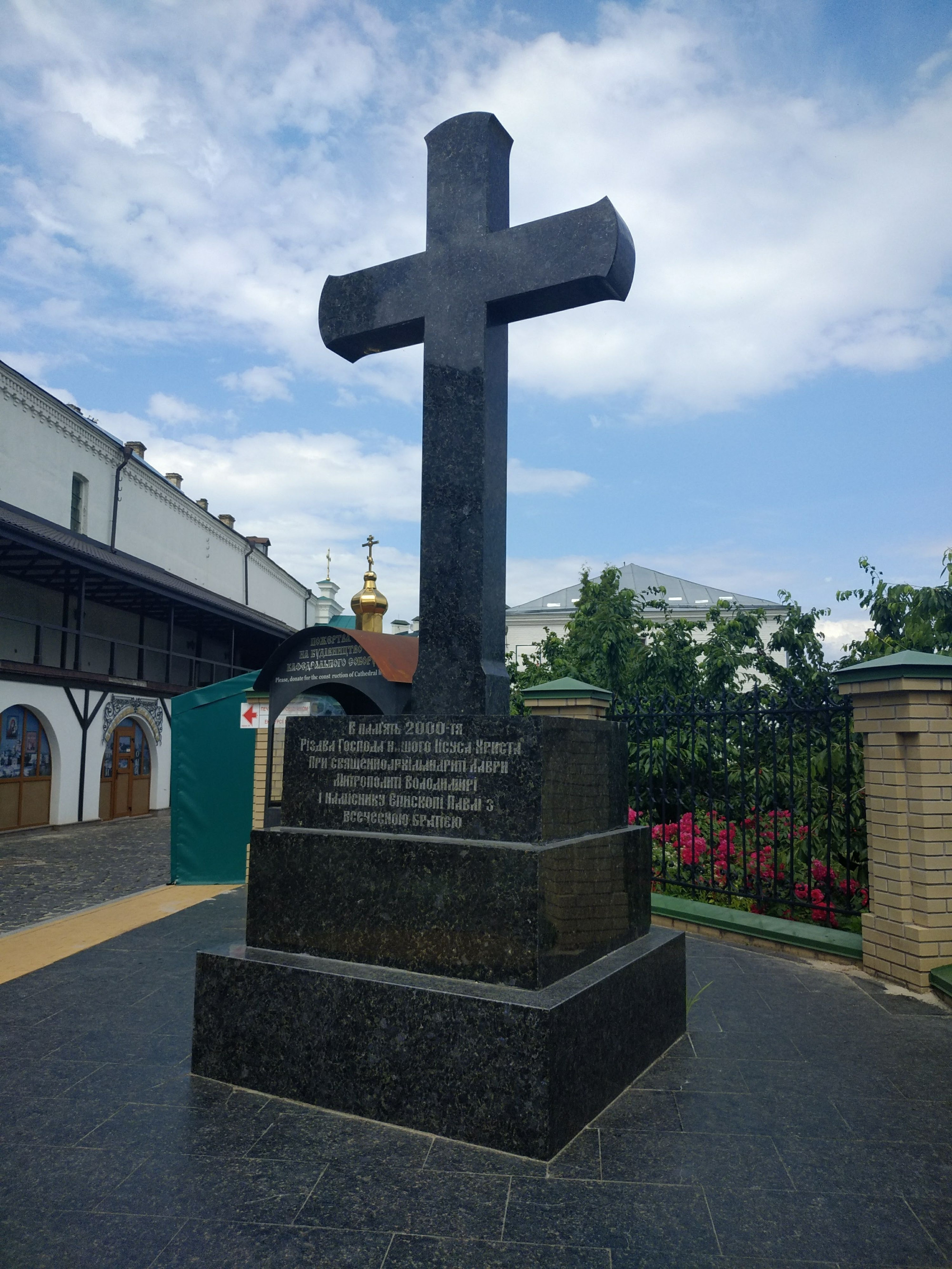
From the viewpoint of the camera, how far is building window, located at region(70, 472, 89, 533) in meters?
21.4

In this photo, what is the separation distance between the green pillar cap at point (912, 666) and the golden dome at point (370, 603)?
724 centimetres

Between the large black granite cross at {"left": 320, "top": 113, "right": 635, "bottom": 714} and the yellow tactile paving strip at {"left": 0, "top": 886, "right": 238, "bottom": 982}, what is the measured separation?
12.0 feet

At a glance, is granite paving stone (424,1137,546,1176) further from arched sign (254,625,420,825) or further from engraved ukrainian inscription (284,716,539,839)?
arched sign (254,625,420,825)

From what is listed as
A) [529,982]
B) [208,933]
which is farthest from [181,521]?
[529,982]

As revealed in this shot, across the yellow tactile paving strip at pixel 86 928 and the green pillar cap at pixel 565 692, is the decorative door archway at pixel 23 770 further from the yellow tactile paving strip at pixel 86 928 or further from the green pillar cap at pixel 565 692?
the green pillar cap at pixel 565 692

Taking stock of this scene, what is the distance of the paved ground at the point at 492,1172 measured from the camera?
2.24 metres

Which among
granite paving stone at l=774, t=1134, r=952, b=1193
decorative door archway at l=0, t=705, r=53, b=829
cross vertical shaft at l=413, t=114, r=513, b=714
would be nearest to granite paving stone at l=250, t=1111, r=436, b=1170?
granite paving stone at l=774, t=1134, r=952, b=1193

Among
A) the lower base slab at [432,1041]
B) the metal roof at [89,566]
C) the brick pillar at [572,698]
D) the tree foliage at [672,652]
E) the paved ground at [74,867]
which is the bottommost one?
the paved ground at [74,867]

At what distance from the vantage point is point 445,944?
123 inches

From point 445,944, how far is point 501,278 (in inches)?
110

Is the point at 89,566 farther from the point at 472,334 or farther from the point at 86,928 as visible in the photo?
the point at 472,334

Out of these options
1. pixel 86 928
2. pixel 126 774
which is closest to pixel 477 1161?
pixel 86 928

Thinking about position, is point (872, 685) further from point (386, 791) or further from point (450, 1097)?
point (450, 1097)

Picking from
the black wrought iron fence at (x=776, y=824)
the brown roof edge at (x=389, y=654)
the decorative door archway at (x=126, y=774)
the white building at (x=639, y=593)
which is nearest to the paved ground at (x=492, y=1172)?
the black wrought iron fence at (x=776, y=824)
